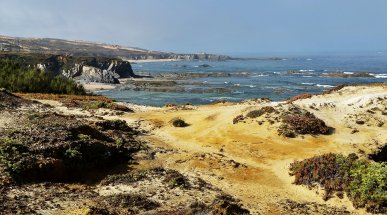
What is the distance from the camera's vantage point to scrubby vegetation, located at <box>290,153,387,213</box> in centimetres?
2070

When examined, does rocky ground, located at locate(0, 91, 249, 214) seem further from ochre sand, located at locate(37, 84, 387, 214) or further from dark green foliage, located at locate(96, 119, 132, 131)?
dark green foliage, located at locate(96, 119, 132, 131)

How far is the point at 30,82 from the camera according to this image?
54.5m

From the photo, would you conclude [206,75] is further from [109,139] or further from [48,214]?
[48,214]

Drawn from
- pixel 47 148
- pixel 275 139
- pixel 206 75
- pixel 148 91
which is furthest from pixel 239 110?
pixel 206 75

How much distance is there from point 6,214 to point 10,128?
1263cm

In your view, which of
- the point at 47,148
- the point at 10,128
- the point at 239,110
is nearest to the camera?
the point at 47,148

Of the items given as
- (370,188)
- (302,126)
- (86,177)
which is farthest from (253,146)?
(86,177)

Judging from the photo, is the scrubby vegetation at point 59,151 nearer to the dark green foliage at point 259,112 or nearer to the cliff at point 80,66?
the dark green foliage at point 259,112

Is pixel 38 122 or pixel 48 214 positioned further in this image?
pixel 38 122

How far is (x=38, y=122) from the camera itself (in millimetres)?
28594

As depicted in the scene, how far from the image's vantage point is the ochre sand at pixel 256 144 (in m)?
22.8

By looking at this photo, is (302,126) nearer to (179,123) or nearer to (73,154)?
(179,123)

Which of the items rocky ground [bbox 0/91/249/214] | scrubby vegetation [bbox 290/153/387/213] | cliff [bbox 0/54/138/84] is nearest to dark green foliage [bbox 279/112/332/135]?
scrubby vegetation [bbox 290/153/387/213]

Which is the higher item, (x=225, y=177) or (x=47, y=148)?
(x=47, y=148)
